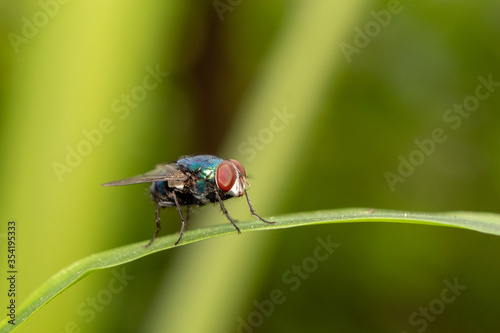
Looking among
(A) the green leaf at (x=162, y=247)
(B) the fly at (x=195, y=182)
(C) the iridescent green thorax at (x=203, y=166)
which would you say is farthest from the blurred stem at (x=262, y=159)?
(A) the green leaf at (x=162, y=247)

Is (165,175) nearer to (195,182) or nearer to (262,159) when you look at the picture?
(195,182)

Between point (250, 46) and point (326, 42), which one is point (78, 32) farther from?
point (250, 46)

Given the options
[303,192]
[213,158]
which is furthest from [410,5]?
[213,158]

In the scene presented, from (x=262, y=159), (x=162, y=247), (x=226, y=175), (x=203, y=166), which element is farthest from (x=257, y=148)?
(x=162, y=247)

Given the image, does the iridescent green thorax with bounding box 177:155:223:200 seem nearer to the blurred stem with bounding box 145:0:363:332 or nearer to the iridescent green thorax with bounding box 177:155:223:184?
the iridescent green thorax with bounding box 177:155:223:184

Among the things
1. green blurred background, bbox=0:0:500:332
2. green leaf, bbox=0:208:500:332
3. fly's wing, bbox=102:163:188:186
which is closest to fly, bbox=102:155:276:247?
fly's wing, bbox=102:163:188:186

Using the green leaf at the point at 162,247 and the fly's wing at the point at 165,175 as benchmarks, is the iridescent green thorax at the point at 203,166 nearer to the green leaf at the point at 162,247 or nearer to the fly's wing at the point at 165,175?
the fly's wing at the point at 165,175

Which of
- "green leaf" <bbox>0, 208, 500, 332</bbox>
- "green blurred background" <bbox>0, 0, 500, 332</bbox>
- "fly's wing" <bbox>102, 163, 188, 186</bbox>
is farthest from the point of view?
"green blurred background" <bbox>0, 0, 500, 332</bbox>
